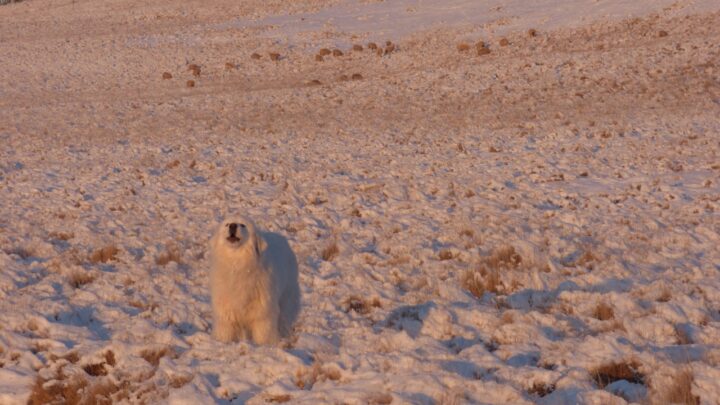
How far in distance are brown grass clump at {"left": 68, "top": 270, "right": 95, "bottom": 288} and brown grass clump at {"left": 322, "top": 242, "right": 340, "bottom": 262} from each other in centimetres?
357

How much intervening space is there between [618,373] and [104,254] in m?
8.25

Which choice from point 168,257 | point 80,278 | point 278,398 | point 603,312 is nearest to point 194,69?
point 168,257

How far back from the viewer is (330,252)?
1141 cm

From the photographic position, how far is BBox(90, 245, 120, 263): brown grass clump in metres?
11.2

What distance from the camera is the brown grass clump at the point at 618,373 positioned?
6438 millimetres

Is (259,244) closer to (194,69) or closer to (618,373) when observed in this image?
(618,373)

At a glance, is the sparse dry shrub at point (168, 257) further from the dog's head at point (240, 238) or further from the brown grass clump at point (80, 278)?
the dog's head at point (240, 238)

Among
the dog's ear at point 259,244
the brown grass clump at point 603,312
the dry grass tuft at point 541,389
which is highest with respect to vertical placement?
the dog's ear at point 259,244

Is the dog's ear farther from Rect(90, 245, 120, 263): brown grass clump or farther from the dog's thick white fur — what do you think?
Rect(90, 245, 120, 263): brown grass clump

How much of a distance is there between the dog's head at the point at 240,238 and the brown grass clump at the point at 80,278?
11.4ft

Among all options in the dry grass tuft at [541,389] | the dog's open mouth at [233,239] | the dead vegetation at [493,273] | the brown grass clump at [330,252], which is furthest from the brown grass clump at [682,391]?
the brown grass clump at [330,252]

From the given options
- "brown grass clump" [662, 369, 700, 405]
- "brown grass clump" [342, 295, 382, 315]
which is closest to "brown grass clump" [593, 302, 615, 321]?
"brown grass clump" [662, 369, 700, 405]

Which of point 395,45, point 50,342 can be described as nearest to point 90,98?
point 395,45

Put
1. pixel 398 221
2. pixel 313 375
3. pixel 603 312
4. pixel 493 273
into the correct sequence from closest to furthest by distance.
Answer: pixel 313 375 < pixel 603 312 < pixel 493 273 < pixel 398 221
